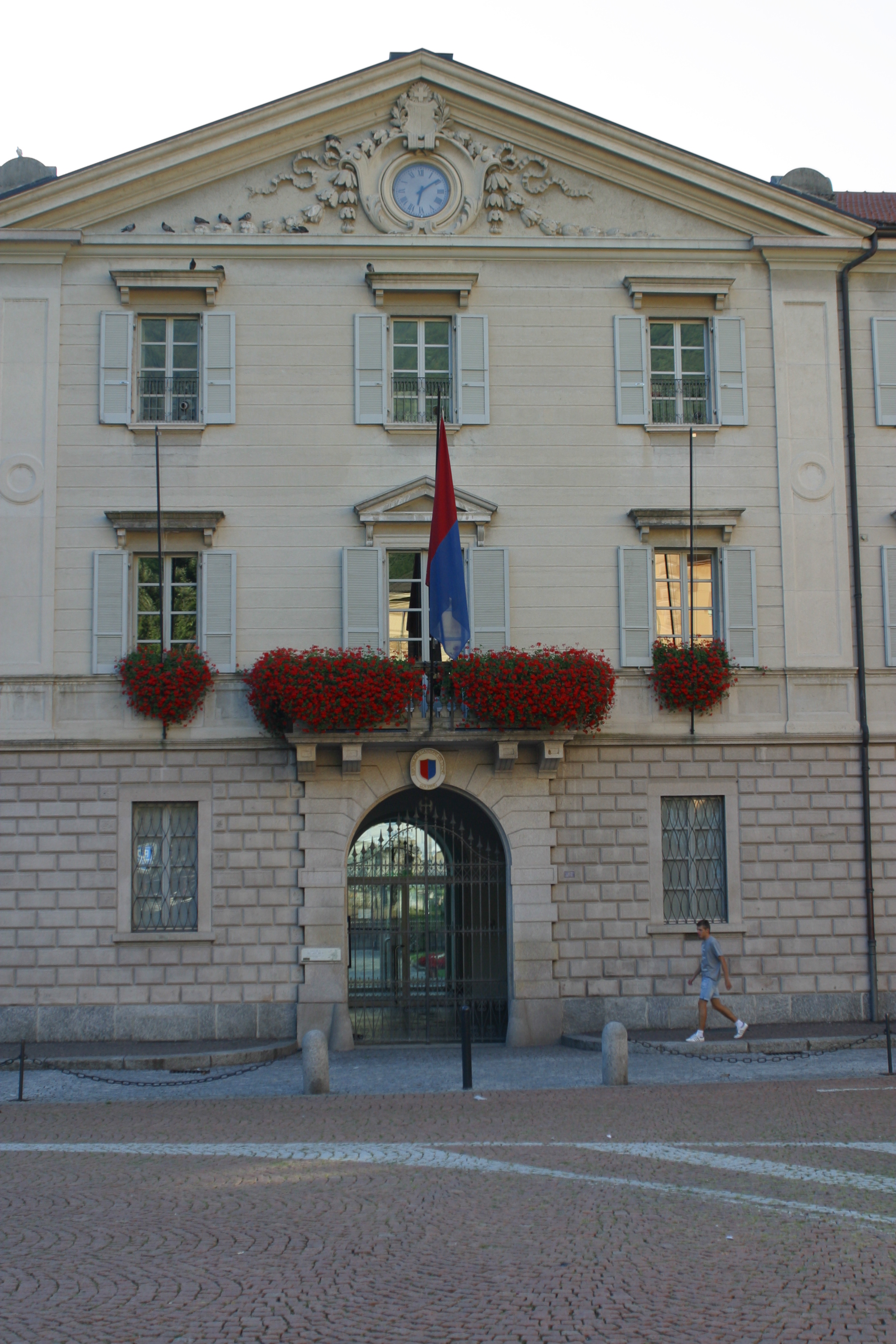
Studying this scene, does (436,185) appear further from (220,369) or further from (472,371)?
(220,369)

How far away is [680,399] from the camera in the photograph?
21.0 meters

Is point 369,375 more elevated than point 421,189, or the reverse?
point 421,189

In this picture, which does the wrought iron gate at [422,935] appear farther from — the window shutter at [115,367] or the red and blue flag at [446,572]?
the window shutter at [115,367]

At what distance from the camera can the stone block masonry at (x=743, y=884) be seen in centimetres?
1962

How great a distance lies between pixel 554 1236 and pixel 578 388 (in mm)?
14194

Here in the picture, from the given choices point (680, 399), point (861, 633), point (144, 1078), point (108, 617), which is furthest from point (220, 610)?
point (861, 633)

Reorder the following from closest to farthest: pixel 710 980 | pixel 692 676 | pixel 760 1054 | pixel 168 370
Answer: pixel 760 1054, pixel 710 980, pixel 692 676, pixel 168 370

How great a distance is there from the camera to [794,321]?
69.0 feet

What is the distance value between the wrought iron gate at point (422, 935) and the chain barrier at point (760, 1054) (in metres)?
2.84

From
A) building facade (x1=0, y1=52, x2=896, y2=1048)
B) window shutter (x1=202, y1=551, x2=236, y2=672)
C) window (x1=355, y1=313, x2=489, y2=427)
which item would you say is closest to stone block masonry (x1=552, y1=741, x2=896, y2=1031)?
building facade (x1=0, y1=52, x2=896, y2=1048)

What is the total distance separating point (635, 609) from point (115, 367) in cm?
792

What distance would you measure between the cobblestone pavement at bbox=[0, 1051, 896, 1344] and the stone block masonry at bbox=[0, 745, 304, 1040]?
4.94 meters

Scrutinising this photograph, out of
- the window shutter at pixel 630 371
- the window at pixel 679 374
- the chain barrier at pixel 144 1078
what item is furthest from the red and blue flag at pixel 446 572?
the chain barrier at pixel 144 1078

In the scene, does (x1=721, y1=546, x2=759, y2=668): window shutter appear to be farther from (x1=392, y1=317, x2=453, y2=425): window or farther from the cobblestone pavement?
the cobblestone pavement
